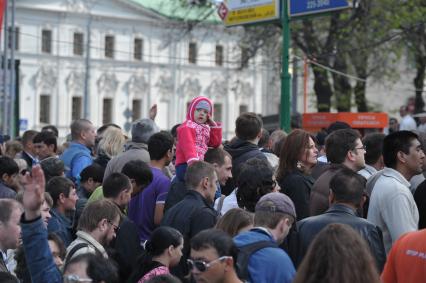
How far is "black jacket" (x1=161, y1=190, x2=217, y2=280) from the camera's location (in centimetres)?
802

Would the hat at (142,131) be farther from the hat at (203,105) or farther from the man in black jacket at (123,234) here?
the man in black jacket at (123,234)

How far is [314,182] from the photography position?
884cm

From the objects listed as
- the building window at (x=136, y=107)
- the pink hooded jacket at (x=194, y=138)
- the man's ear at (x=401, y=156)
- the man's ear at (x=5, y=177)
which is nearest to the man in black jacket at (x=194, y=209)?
the pink hooded jacket at (x=194, y=138)

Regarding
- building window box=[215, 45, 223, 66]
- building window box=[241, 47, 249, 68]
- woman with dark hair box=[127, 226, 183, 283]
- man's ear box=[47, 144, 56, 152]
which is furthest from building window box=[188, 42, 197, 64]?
woman with dark hair box=[127, 226, 183, 283]

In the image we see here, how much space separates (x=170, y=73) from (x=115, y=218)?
78.5 m

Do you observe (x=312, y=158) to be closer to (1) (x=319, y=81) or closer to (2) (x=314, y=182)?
(2) (x=314, y=182)

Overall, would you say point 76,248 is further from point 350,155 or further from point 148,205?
point 350,155

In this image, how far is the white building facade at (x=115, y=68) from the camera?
79.2 meters

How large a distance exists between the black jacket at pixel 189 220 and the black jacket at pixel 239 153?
77.4 inches

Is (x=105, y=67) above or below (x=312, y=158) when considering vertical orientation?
above

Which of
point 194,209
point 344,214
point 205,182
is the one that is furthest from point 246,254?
point 205,182

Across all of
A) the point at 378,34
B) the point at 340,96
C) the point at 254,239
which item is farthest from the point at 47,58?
the point at 254,239

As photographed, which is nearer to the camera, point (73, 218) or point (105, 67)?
point (73, 218)

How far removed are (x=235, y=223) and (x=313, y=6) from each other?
1064 centimetres
